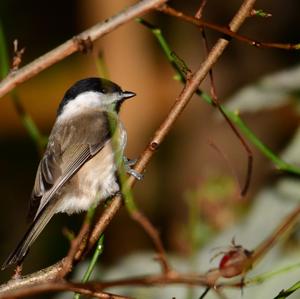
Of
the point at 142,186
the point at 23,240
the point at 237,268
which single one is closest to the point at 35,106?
the point at 142,186

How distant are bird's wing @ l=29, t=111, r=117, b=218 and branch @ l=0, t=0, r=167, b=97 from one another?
862 mm

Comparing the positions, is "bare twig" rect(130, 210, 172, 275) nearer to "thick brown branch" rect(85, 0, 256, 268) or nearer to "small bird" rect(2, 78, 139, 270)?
"thick brown branch" rect(85, 0, 256, 268)

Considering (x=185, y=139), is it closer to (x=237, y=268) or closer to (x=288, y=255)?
(x=288, y=255)

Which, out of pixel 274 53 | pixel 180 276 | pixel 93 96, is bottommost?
pixel 180 276

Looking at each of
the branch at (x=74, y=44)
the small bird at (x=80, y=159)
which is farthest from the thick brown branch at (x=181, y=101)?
the small bird at (x=80, y=159)

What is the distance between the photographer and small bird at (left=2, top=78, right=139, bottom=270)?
102 inches

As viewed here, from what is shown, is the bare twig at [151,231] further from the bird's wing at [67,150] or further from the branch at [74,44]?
the bird's wing at [67,150]

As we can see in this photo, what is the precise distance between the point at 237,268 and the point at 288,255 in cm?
68

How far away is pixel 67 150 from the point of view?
2.85 metres

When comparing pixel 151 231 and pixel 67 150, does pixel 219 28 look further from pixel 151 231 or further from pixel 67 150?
pixel 67 150

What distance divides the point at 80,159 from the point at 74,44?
1.20m

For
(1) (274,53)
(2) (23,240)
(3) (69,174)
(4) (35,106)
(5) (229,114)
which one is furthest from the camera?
(4) (35,106)

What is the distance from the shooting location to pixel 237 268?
1.45m

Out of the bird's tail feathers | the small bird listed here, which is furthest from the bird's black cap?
the bird's tail feathers
